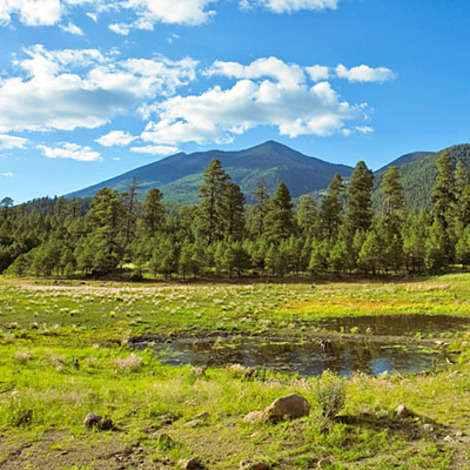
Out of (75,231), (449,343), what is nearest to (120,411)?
(449,343)

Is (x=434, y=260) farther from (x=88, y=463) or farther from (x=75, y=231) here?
(x=75, y=231)

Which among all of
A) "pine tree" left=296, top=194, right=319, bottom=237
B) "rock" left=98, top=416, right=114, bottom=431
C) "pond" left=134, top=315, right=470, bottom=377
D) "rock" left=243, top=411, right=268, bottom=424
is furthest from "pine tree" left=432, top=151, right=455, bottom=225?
"rock" left=98, top=416, right=114, bottom=431

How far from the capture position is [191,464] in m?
6.04

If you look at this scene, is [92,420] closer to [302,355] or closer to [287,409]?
[287,409]

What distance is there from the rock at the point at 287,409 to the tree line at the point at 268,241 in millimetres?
57821

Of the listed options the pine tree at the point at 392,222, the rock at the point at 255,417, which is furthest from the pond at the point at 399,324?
the pine tree at the point at 392,222

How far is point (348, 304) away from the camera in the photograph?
36.1 metres

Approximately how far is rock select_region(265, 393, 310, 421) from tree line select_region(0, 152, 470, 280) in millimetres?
57821

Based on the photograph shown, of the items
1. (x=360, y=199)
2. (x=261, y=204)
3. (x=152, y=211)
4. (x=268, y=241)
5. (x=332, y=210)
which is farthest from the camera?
(x=152, y=211)

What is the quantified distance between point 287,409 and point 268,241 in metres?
72.4

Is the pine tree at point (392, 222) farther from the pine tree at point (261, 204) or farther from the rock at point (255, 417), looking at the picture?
the rock at point (255, 417)

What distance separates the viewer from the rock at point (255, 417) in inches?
307

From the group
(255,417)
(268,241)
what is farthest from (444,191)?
(255,417)

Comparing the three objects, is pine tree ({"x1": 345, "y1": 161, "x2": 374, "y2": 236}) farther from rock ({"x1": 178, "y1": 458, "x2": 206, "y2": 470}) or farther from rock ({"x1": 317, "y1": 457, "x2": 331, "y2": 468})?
rock ({"x1": 178, "y1": 458, "x2": 206, "y2": 470})
